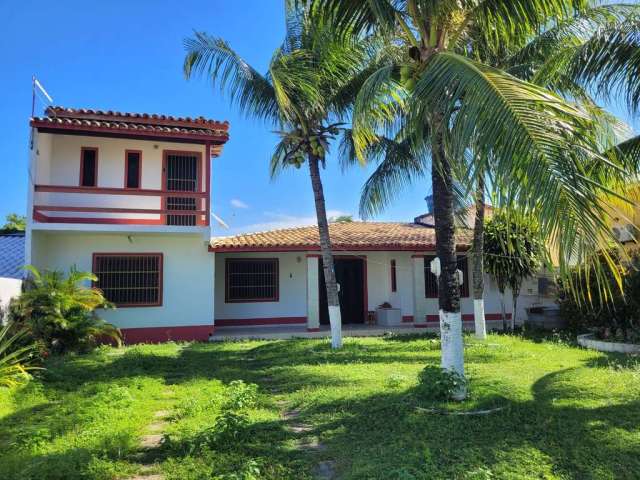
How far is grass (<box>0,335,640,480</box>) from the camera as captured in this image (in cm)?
392

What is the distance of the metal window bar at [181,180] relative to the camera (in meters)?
13.4

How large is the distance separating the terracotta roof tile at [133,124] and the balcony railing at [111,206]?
1.51m

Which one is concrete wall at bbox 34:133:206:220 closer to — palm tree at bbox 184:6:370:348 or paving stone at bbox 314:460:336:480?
palm tree at bbox 184:6:370:348

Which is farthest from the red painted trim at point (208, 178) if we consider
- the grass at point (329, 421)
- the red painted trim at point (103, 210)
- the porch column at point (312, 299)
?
the grass at point (329, 421)

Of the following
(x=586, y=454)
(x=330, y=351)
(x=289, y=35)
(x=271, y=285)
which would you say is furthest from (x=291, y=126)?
(x=586, y=454)

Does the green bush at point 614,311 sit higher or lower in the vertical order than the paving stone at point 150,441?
higher

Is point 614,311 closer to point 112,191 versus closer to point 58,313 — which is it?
point 58,313

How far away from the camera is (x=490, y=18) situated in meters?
5.89

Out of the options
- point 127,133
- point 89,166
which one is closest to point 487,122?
point 127,133

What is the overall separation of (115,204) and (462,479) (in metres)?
11.7

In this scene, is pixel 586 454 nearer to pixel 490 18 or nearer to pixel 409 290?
pixel 490 18

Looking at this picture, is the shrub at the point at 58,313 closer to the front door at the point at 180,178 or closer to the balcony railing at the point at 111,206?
the balcony railing at the point at 111,206

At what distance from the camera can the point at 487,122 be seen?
3.98 m

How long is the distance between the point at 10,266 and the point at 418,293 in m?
11.9
